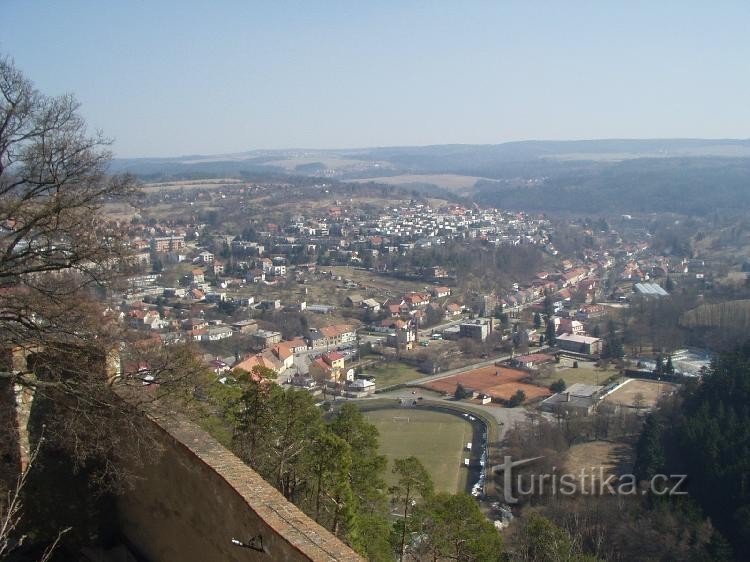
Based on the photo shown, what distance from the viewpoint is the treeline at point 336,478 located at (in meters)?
4.95

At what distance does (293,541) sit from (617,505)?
1027 centimetres

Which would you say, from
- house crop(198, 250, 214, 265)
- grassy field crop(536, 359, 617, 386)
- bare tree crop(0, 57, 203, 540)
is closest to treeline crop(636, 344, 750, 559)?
grassy field crop(536, 359, 617, 386)

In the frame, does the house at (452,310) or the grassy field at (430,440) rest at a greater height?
the grassy field at (430,440)

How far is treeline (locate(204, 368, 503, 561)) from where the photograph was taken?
16.3 ft

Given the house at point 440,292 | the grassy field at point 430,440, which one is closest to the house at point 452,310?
the house at point 440,292

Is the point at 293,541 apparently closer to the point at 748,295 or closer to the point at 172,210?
the point at 748,295

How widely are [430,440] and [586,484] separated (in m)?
3.64

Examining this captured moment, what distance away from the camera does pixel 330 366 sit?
848 inches

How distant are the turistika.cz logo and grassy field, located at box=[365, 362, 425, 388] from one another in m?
7.80

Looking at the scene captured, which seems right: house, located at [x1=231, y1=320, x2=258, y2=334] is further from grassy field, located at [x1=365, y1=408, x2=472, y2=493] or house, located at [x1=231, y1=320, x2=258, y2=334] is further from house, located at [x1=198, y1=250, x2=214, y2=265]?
house, located at [x1=198, y1=250, x2=214, y2=265]

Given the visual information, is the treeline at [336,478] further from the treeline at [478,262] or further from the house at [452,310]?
the treeline at [478,262]

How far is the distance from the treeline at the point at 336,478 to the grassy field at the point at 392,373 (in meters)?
15.3

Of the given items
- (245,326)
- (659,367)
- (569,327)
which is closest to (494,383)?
(659,367)

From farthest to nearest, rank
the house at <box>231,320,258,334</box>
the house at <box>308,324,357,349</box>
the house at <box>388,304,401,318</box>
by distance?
the house at <box>388,304,401,318</box> < the house at <box>308,324,357,349</box> < the house at <box>231,320,258,334</box>
